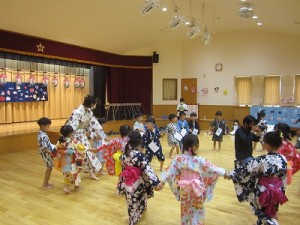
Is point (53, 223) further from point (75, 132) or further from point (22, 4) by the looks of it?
point (22, 4)

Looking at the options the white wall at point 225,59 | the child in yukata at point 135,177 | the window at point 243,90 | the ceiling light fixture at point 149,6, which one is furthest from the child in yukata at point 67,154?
the window at point 243,90

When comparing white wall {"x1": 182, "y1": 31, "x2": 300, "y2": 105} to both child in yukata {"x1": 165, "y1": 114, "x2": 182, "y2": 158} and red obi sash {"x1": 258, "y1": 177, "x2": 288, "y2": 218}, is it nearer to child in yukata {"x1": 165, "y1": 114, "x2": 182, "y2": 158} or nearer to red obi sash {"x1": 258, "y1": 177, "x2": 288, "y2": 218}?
child in yukata {"x1": 165, "y1": 114, "x2": 182, "y2": 158}

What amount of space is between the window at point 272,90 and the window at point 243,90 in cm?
63

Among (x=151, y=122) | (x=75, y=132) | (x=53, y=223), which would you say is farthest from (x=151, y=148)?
(x=53, y=223)

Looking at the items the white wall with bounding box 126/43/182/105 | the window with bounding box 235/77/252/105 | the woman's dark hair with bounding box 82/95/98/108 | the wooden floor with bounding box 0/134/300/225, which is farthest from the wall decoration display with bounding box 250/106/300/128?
the woman's dark hair with bounding box 82/95/98/108

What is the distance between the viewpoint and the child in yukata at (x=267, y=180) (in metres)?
2.30

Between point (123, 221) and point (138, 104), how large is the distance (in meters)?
9.24

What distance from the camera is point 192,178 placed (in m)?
2.59

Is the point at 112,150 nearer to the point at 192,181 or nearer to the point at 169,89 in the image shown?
the point at 192,181

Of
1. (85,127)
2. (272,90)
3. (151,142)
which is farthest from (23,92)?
(272,90)

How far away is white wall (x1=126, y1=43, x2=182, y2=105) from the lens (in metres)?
12.1

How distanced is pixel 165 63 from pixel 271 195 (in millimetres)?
10323

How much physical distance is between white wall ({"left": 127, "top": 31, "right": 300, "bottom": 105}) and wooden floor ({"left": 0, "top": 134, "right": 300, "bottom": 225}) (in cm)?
654

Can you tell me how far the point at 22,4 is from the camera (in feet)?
19.7
